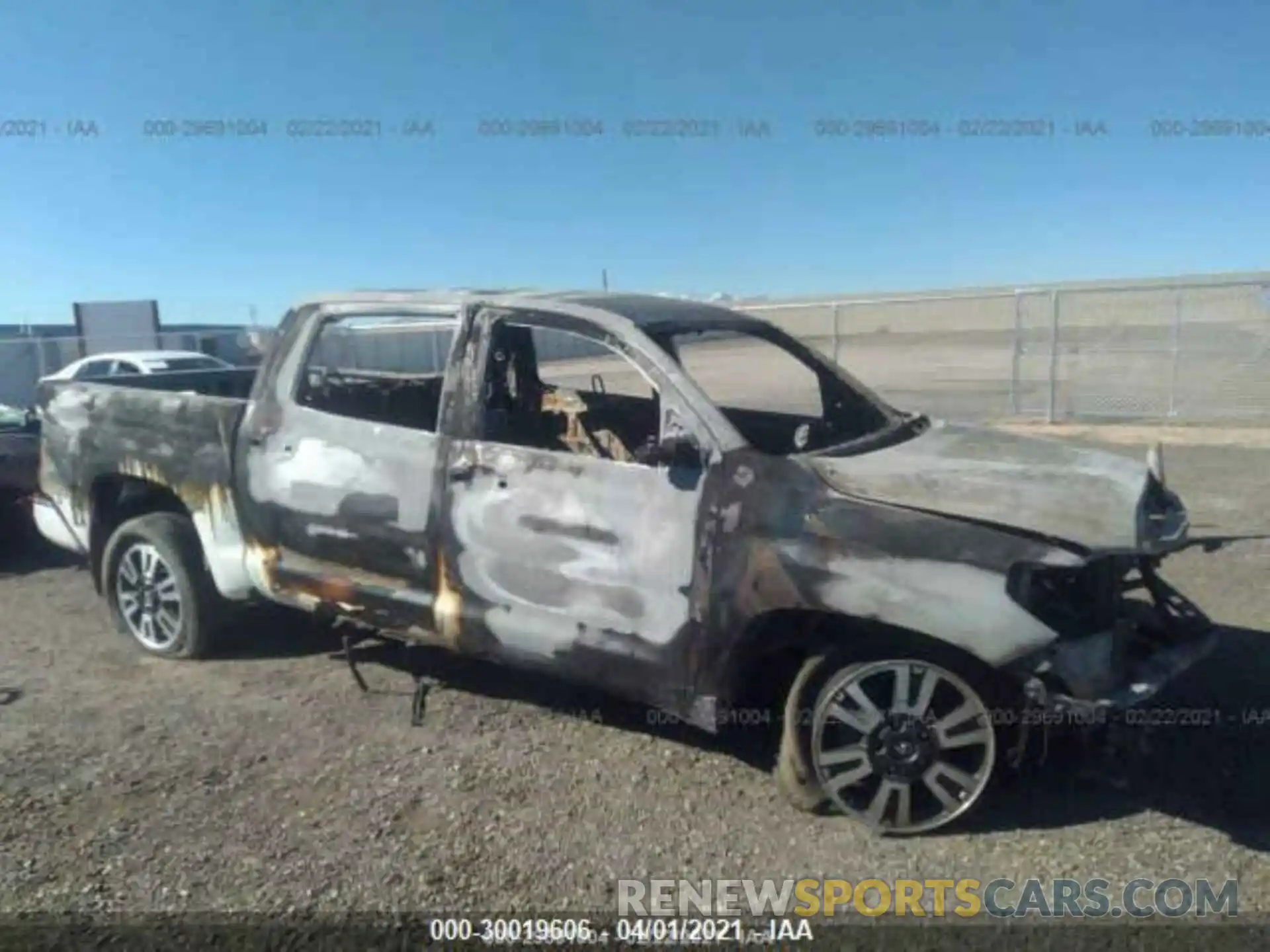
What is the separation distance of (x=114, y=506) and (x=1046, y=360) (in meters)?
26.2

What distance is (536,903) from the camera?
3.04 m

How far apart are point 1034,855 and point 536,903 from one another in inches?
64.1

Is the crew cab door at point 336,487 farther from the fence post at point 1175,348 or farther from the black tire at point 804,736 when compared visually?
the fence post at point 1175,348

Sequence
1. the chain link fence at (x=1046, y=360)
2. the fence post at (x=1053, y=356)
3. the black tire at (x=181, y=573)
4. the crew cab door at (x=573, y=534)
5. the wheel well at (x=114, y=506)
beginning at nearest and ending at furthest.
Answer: the crew cab door at (x=573, y=534)
the black tire at (x=181, y=573)
the wheel well at (x=114, y=506)
the fence post at (x=1053, y=356)
the chain link fence at (x=1046, y=360)

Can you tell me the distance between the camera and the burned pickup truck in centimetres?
322

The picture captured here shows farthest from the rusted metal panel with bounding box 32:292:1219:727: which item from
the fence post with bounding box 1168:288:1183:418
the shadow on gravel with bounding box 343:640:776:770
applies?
the fence post with bounding box 1168:288:1183:418

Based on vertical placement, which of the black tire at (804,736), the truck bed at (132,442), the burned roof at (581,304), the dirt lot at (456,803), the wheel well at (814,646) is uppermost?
the burned roof at (581,304)

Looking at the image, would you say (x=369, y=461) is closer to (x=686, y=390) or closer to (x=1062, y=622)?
(x=686, y=390)

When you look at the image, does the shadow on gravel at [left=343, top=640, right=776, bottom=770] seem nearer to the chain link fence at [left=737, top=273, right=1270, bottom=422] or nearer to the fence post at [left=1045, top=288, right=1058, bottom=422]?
the chain link fence at [left=737, top=273, right=1270, bottom=422]

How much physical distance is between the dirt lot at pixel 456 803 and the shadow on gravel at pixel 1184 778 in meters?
0.01

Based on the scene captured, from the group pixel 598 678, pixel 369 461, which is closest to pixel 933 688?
pixel 598 678

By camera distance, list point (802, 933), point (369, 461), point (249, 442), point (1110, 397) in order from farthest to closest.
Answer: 1. point (1110, 397)
2. point (249, 442)
3. point (369, 461)
4. point (802, 933)

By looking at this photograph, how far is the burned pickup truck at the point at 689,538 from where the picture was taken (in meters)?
3.22

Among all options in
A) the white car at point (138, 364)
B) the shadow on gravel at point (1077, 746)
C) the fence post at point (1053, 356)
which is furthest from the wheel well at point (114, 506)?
the fence post at point (1053, 356)
